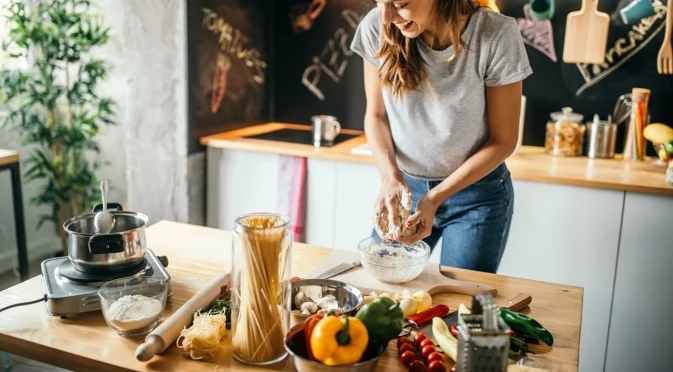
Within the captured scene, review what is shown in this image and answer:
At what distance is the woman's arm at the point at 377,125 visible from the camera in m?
1.65

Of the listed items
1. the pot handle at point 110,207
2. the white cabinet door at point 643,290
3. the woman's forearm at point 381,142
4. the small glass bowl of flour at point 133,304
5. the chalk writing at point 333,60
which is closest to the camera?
the small glass bowl of flour at point 133,304

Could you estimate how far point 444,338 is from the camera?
3.49 feet

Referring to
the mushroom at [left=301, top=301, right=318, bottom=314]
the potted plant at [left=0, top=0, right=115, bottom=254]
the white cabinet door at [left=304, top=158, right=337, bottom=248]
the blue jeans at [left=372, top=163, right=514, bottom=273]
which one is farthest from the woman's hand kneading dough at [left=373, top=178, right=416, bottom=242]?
the potted plant at [left=0, top=0, right=115, bottom=254]

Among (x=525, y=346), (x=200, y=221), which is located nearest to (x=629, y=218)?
(x=525, y=346)

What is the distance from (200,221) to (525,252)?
1322 millimetres

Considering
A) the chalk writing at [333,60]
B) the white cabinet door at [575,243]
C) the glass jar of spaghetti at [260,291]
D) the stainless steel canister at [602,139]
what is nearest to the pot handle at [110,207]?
the glass jar of spaghetti at [260,291]

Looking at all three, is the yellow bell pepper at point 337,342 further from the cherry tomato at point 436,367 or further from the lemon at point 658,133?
the lemon at point 658,133

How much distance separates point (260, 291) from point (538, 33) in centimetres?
200

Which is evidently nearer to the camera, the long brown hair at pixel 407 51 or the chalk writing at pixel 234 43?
the long brown hair at pixel 407 51

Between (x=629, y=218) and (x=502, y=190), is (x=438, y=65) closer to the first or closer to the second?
(x=502, y=190)

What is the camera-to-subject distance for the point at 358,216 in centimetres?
245

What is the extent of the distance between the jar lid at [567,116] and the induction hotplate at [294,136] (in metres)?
0.83

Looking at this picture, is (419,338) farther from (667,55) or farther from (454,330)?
(667,55)

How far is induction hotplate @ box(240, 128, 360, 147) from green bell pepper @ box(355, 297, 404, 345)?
1648 mm
